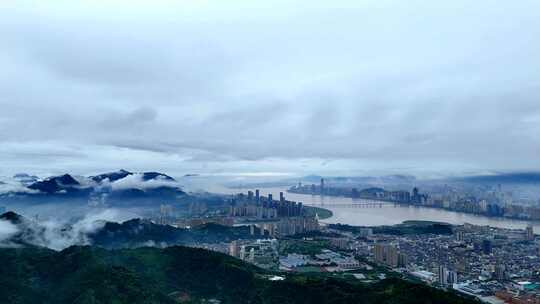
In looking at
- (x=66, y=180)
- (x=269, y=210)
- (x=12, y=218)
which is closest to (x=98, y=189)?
(x=66, y=180)

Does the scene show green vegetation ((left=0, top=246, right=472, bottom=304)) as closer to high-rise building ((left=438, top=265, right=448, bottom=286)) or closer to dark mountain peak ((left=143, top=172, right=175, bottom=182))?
high-rise building ((left=438, top=265, right=448, bottom=286))

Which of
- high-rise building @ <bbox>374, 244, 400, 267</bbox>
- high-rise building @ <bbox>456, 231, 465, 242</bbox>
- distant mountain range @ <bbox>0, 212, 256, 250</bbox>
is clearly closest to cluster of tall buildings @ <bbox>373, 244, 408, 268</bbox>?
high-rise building @ <bbox>374, 244, 400, 267</bbox>

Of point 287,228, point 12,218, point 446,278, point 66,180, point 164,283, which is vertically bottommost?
point 446,278

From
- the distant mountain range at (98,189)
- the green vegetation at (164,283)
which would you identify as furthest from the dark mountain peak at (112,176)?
the green vegetation at (164,283)

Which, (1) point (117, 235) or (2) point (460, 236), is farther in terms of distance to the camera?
(2) point (460, 236)

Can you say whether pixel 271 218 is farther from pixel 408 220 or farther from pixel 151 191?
pixel 151 191

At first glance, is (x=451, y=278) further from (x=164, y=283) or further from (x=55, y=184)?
(x=55, y=184)

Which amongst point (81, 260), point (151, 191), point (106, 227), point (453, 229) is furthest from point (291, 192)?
point (81, 260)

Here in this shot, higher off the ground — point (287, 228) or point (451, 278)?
point (287, 228)
